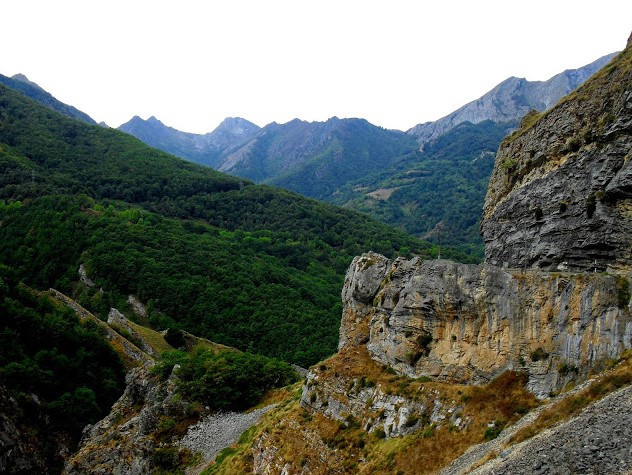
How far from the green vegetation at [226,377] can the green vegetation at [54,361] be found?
11.6 meters

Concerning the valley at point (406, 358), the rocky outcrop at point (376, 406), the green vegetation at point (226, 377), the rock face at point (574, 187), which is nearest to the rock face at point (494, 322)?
the valley at point (406, 358)

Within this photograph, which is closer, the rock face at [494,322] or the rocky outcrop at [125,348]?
the rock face at [494,322]

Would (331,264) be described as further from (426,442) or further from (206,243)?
(426,442)

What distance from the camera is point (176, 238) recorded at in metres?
118

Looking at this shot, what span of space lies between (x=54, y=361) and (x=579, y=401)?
54562mm

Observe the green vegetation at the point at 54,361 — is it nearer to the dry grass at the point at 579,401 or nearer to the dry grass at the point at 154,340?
the dry grass at the point at 154,340

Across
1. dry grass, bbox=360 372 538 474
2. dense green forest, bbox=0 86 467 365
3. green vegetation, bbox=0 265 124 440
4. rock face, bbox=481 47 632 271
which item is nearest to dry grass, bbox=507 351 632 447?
dry grass, bbox=360 372 538 474

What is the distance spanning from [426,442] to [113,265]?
8349cm

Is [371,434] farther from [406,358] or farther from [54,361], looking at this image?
[54,361]

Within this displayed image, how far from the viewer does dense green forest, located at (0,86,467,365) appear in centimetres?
9038

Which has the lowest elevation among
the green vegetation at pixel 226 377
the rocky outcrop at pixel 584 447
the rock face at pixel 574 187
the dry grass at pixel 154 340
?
the dry grass at pixel 154 340

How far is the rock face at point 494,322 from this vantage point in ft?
67.8

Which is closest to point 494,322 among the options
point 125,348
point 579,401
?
point 579,401

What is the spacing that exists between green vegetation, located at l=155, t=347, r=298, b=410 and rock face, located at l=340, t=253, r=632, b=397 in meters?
17.9
